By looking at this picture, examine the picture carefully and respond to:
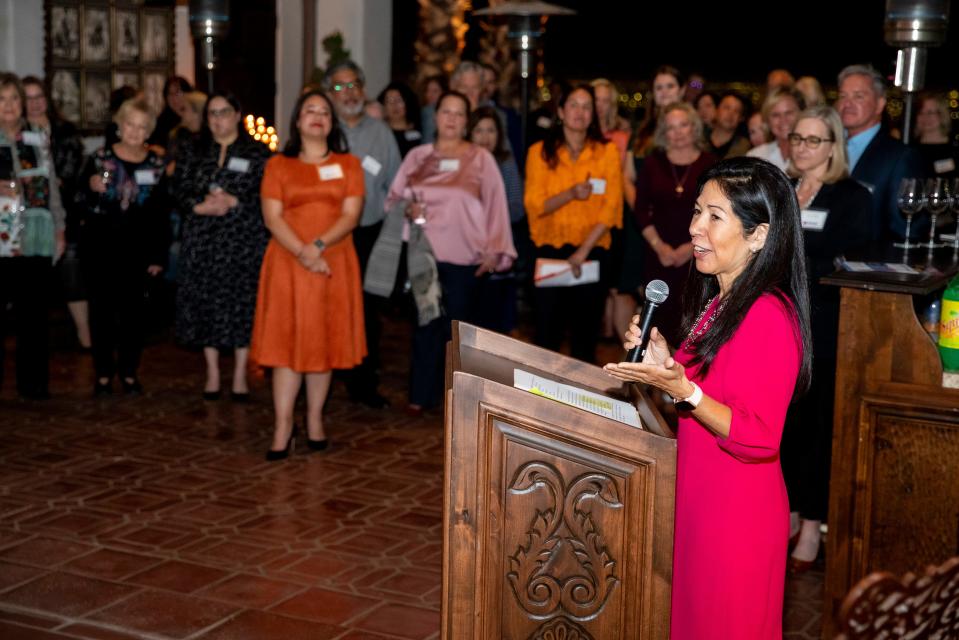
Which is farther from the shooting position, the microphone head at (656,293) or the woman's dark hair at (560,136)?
the woman's dark hair at (560,136)

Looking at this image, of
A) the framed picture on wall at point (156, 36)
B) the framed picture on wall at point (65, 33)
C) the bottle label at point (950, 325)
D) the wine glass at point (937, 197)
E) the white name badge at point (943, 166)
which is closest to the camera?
the bottle label at point (950, 325)

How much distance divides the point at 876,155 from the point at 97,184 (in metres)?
4.12

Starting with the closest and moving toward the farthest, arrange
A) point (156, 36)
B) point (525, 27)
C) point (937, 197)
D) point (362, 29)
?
point (937, 197)
point (525, 27)
point (156, 36)
point (362, 29)

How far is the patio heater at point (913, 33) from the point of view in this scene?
5.74 metres

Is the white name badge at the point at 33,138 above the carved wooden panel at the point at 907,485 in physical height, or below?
above

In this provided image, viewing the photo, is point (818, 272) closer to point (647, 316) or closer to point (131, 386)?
point (647, 316)

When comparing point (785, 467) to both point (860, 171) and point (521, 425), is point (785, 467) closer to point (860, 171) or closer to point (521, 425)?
point (860, 171)

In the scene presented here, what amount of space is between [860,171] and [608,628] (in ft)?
10.4

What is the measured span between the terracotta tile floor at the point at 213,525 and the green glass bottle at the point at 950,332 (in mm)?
1006

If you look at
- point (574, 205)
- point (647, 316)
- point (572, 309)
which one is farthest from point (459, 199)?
point (647, 316)

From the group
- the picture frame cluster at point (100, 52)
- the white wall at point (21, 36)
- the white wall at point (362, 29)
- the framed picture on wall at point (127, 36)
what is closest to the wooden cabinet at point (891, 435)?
the picture frame cluster at point (100, 52)

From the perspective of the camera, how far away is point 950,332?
3.65 metres

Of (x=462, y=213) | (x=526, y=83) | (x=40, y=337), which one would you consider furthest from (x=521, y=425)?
(x=526, y=83)

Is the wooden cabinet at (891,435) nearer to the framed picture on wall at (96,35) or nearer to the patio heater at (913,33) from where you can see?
the patio heater at (913,33)
